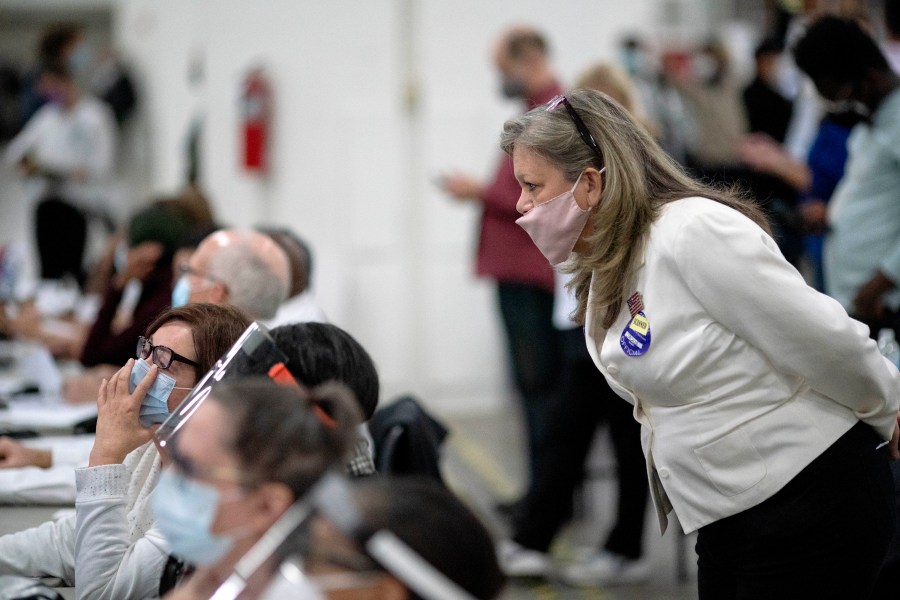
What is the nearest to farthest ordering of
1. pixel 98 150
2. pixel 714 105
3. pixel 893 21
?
pixel 893 21, pixel 714 105, pixel 98 150

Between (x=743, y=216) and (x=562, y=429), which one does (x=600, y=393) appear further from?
(x=743, y=216)

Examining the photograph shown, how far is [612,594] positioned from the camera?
4.20 metres

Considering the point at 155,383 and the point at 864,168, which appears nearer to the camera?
the point at 155,383

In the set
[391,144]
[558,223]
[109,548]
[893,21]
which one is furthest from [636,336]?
[391,144]

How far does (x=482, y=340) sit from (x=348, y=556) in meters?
5.91

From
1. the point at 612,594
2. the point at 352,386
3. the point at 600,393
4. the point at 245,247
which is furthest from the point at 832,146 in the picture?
the point at 352,386

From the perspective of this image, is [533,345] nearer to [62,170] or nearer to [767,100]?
[767,100]

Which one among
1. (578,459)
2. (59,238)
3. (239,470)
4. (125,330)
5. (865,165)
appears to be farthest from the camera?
(59,238)

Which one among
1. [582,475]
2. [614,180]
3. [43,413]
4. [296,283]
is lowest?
[582,475]

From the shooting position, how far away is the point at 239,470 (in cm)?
166

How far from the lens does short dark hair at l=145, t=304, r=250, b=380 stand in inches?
93.9

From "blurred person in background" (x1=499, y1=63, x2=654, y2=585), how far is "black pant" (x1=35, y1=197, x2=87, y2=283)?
4.97 meters

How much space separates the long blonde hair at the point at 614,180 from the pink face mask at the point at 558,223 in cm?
3

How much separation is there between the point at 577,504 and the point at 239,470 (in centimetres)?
371
